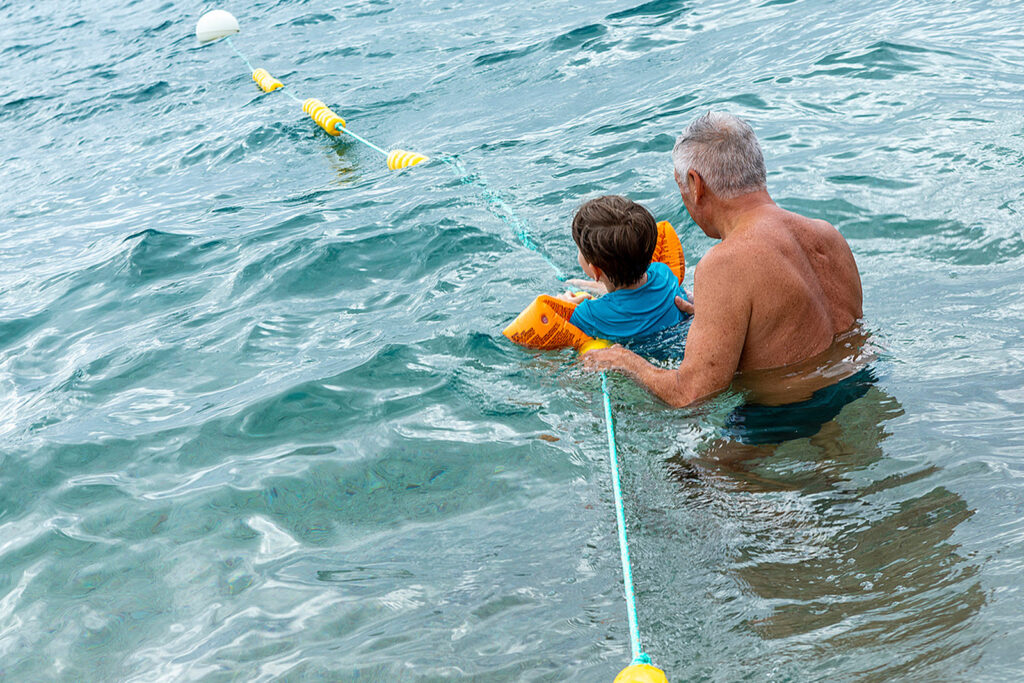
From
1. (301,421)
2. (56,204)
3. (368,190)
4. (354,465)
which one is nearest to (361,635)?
(354,465)

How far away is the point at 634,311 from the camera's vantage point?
4363 millimetres

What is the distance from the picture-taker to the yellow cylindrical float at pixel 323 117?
10.1 meters

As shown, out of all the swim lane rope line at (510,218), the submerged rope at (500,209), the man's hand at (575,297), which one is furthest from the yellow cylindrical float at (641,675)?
the submerged rope at (500,209)

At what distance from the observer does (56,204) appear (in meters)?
9.72

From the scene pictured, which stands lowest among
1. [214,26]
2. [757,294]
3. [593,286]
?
[593,286]

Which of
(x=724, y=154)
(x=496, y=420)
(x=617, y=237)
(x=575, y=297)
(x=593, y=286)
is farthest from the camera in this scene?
(x=593, y=286)

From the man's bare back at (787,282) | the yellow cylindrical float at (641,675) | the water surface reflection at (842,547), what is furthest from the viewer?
the man's bare back at (787,282)

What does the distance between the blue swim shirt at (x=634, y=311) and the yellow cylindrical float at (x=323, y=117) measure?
6.51 m

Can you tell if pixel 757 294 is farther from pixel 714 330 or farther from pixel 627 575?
pixel 627 575

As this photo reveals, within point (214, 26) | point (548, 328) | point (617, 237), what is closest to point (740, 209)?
point (617, 237)

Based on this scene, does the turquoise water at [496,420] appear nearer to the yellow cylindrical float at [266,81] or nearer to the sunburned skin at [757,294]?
the sunburned skin at [757,294]

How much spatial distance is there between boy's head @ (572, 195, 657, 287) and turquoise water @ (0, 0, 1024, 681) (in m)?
0.57

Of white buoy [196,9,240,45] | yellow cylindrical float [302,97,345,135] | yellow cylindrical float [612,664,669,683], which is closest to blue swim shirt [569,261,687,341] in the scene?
yellow cylindrical float [612,664,669,683]

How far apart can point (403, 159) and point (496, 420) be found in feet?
16.7
